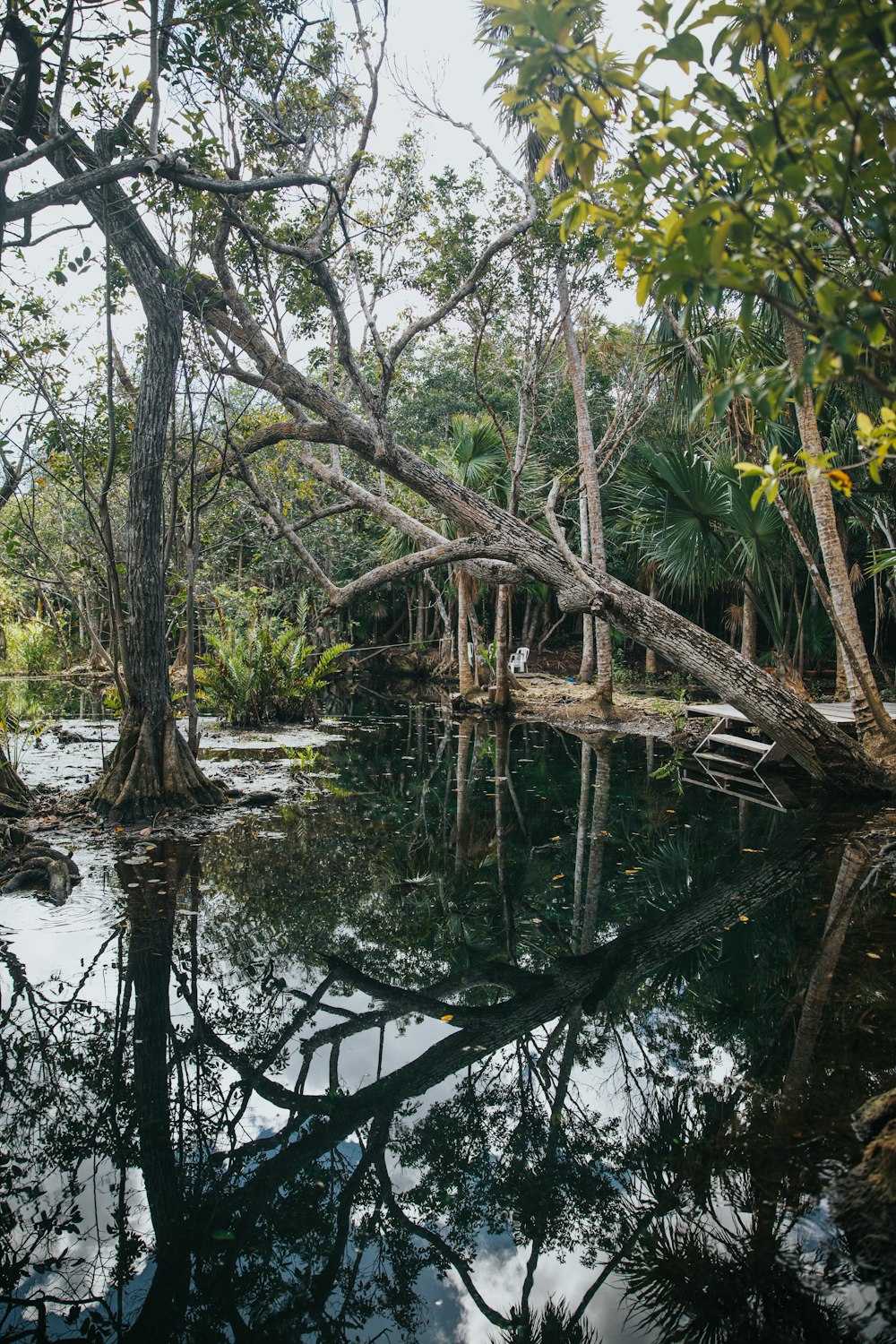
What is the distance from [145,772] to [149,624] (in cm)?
131

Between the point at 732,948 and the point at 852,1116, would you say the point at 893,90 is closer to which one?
the point at 852,1116

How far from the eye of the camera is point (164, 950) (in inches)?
175

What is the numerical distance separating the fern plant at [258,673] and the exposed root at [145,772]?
533cm

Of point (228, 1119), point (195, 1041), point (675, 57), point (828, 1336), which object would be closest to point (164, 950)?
point (195, 1041)

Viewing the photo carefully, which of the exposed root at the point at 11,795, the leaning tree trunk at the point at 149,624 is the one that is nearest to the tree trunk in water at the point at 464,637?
the leaning tree trunk at the point at 149,624

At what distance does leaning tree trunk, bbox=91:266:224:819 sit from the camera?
23.3 feet

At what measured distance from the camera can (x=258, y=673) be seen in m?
13.0

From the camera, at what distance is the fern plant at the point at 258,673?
1288cm

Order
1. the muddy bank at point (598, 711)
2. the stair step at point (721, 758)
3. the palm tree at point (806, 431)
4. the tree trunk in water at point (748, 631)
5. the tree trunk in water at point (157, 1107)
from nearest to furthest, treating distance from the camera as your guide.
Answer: the tree trunk in water at point (157, 1107) < the palm tree at point (806, 431) < the stair step at point (721, 758) < the muddy bank at point (598, 711) < the tree trunk in water at point (748, 631)

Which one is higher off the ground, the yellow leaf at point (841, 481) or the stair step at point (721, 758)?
the yellow leaf at point (841, 481)

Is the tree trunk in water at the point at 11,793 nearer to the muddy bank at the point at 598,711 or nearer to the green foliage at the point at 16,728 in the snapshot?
the green foliage at the point at 16,728

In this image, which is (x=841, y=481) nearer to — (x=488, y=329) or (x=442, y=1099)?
(x=442, y=1099)

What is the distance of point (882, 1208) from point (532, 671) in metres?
21.0

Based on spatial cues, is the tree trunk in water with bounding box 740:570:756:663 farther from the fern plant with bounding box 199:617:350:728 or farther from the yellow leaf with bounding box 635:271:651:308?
the yellow leaf with bounding box 635:271:651:308
